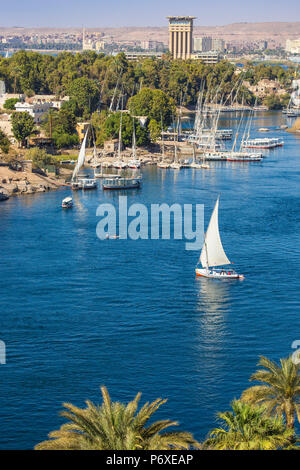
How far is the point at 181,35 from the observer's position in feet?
501

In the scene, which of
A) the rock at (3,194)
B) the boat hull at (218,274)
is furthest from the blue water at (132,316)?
the rock at (3,194)

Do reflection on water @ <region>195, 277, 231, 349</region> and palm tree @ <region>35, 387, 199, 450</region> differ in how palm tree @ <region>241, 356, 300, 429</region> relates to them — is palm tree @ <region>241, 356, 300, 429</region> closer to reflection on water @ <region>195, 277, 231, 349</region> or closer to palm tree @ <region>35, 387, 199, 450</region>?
palm tree @ <region>35, 387, 199, 450</region>

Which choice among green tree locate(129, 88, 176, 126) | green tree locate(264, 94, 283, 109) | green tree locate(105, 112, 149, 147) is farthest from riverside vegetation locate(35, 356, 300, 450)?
green tree locate(264, 94, 283, 109)

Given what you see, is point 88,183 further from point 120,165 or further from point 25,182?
point 120,165

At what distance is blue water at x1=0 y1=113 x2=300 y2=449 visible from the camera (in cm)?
1727

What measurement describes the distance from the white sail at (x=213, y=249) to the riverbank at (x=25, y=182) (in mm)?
16151

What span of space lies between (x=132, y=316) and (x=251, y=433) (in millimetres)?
11489

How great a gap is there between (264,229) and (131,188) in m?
12.0

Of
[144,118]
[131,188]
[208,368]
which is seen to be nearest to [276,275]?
[208,368]

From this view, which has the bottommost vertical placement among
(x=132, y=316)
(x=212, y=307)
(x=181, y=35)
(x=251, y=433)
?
(x=251, y=433)

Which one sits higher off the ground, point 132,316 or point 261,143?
point 261,143

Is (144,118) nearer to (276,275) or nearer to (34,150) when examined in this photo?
(34,150)

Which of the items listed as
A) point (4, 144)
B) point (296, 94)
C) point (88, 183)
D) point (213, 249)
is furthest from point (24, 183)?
point (296, 94)
